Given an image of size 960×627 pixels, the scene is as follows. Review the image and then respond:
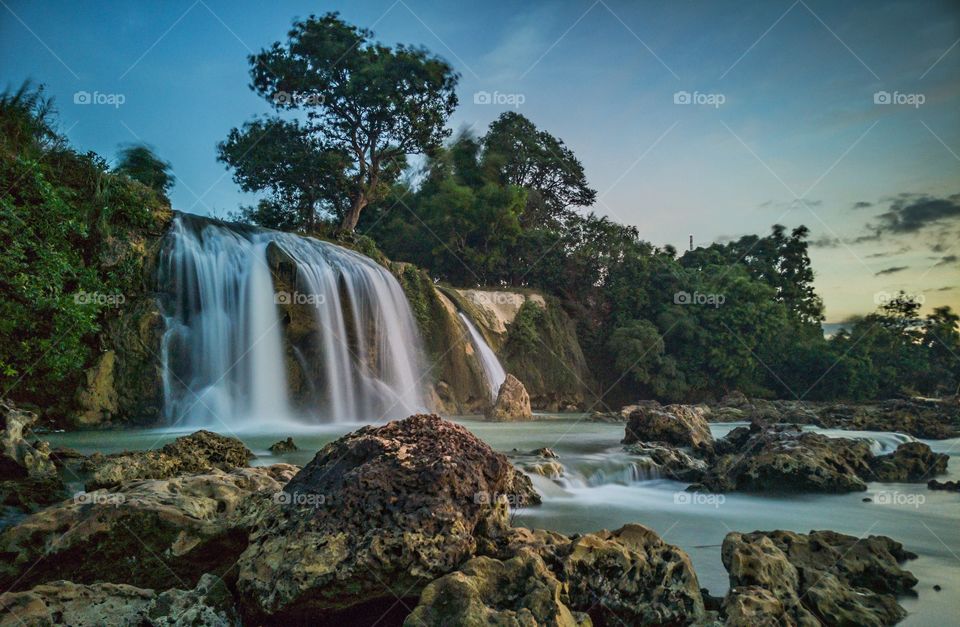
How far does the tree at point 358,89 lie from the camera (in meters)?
24.3

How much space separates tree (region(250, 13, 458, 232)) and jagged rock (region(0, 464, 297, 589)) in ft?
68.8

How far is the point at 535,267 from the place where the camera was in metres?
29.5

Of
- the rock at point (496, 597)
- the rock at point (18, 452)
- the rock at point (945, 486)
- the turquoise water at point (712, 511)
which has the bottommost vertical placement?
the rock at point (945, 486)

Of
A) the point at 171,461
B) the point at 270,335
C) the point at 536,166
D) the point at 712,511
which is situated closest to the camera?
the point at 171,461

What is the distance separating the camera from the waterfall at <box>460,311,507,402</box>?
2039 centimetres

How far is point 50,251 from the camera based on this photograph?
972 cm

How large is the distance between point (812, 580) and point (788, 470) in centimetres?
458

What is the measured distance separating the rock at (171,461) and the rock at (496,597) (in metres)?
3.36

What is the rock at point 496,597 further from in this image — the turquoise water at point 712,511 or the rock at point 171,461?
the rock at point 171,461

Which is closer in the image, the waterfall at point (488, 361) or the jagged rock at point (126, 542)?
the jagged rock at point (126, 542)

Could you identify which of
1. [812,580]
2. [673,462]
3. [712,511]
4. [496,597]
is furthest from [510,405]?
[496,597]

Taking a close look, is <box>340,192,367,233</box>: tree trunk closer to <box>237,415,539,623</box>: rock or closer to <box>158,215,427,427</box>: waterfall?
<box>158,215,427,427</box>: waterfall

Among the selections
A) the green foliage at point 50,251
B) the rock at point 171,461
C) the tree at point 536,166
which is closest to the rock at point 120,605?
the rock at point 171,461

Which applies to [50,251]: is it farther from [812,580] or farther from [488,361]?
[488,361]
